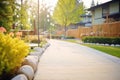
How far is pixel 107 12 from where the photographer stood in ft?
148

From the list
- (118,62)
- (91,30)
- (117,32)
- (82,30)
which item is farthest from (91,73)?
(82,30)

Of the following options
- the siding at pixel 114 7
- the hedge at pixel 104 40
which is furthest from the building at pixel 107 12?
the hedge at pixel 104 40

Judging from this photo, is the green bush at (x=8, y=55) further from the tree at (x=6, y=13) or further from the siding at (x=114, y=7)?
the siding at (x=114, y=7)

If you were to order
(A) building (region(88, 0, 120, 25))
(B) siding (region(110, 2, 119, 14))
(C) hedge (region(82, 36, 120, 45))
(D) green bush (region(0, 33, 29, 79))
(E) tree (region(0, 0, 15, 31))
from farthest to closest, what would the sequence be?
(B) siding (region(110, 2, 119, 14)), (A) building (region(88, 0, 120, 25)), (C) hedge (region(82, 36, 120, 45)), (E) tree (region(0, 0, 15, 31)), (D) green bush (region(0, 33, 29, 79))

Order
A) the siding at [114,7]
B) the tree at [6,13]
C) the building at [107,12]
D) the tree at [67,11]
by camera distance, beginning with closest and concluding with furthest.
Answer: the tree at [6,13] → the building at [107,12] → the siding at [114,7] → the tree at [67,11]

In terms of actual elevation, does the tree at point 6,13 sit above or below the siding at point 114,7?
below

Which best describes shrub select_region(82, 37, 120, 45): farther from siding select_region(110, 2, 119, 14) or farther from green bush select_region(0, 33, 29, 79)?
green bush select_region(0, 33, 29, 79)

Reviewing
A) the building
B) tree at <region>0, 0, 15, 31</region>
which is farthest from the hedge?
tree at <region>0, 0, 15, 31</region>

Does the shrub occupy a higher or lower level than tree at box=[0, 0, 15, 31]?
lower

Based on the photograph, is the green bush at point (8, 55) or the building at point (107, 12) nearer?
the green bush at point (8, 55)

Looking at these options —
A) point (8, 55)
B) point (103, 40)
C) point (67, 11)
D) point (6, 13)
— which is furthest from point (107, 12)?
point (8, 55)

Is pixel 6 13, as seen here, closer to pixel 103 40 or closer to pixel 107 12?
pixel 103 40

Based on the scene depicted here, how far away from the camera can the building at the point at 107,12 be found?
41.8m

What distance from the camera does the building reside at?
41.8 meters
